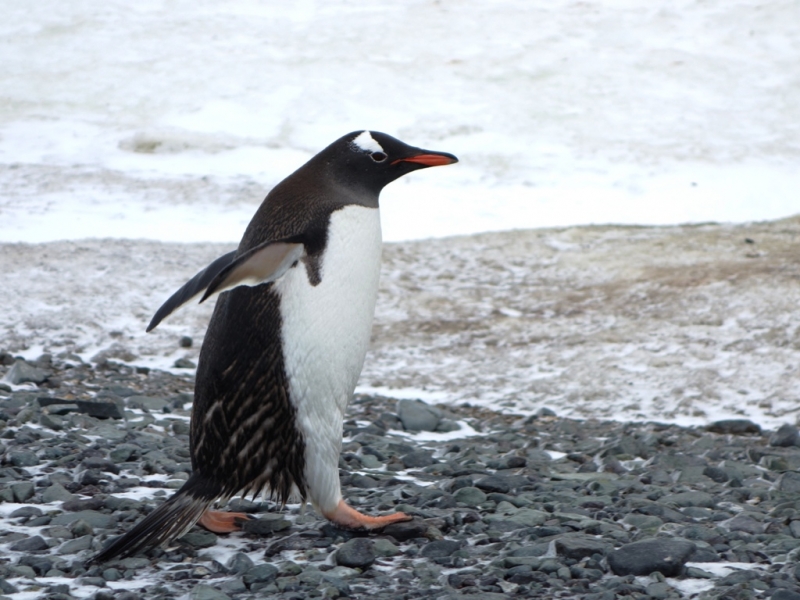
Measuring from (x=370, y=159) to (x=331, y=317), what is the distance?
56 cm

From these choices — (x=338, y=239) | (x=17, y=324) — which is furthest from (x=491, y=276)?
(x=338, y=239)

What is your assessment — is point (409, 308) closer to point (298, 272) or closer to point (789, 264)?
point (789, 264)

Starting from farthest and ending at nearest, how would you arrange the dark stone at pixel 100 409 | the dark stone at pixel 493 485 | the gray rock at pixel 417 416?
the gray rock at pixel 417 416 < the dark stone at pixel 100 409 < the dark stone at pixel 493 485

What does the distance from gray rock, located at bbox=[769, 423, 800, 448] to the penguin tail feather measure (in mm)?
2622

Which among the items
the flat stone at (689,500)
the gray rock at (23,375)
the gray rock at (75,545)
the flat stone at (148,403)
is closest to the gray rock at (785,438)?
the flat stone at (689,500)

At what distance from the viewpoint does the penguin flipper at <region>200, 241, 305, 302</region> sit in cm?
265

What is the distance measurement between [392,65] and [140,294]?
20.4ft

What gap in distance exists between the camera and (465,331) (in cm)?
607

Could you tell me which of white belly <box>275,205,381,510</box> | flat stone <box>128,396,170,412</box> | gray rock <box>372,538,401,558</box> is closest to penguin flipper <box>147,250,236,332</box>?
white belly <box>275,205,381,510</box>

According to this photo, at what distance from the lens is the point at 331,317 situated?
2924mm

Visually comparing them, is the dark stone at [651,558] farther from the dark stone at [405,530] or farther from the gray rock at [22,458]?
the gray rock at [22,458]

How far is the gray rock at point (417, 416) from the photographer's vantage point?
4.54m

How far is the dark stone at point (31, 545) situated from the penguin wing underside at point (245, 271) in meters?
0.65

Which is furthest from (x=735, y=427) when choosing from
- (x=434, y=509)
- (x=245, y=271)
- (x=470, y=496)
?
(x=245, y=271)
